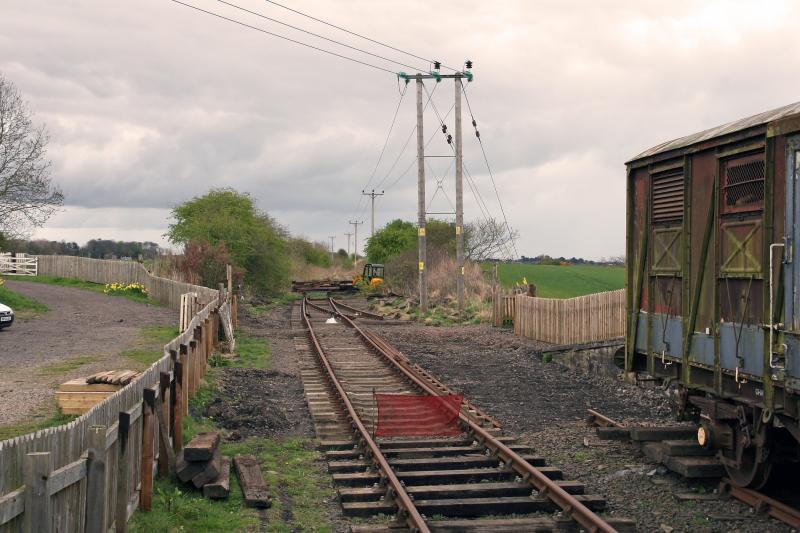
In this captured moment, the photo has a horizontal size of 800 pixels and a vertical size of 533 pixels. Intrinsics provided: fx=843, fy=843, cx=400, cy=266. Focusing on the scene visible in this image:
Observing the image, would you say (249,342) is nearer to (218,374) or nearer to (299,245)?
(218,374)

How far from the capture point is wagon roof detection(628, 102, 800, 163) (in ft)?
26.8

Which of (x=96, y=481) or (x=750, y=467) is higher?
(x=96, y=481)

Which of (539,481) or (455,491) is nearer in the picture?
(455,491)

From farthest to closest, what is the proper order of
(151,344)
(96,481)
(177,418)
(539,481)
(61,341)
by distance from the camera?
(61,341), (151,344), (177,418), (539,481), (96,481)

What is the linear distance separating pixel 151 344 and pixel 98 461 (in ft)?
55.2

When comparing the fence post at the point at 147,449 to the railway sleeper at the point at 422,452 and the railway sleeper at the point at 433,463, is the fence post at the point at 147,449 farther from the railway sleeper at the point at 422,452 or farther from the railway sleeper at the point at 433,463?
the railway sleeper at the point at 422,452

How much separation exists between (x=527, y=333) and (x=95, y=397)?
16.5m

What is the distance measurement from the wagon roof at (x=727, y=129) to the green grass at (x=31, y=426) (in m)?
8.84

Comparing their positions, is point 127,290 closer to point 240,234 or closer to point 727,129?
point 240,234

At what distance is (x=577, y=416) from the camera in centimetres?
1368

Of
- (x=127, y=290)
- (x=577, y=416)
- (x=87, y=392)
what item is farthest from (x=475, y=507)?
(x=127, y=290)

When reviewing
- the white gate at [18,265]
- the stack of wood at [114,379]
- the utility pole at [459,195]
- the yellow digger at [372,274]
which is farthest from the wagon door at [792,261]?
the white gate at [18,265]

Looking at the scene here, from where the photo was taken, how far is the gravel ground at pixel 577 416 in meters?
8.47

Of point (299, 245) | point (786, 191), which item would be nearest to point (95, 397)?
point (786, 191)
